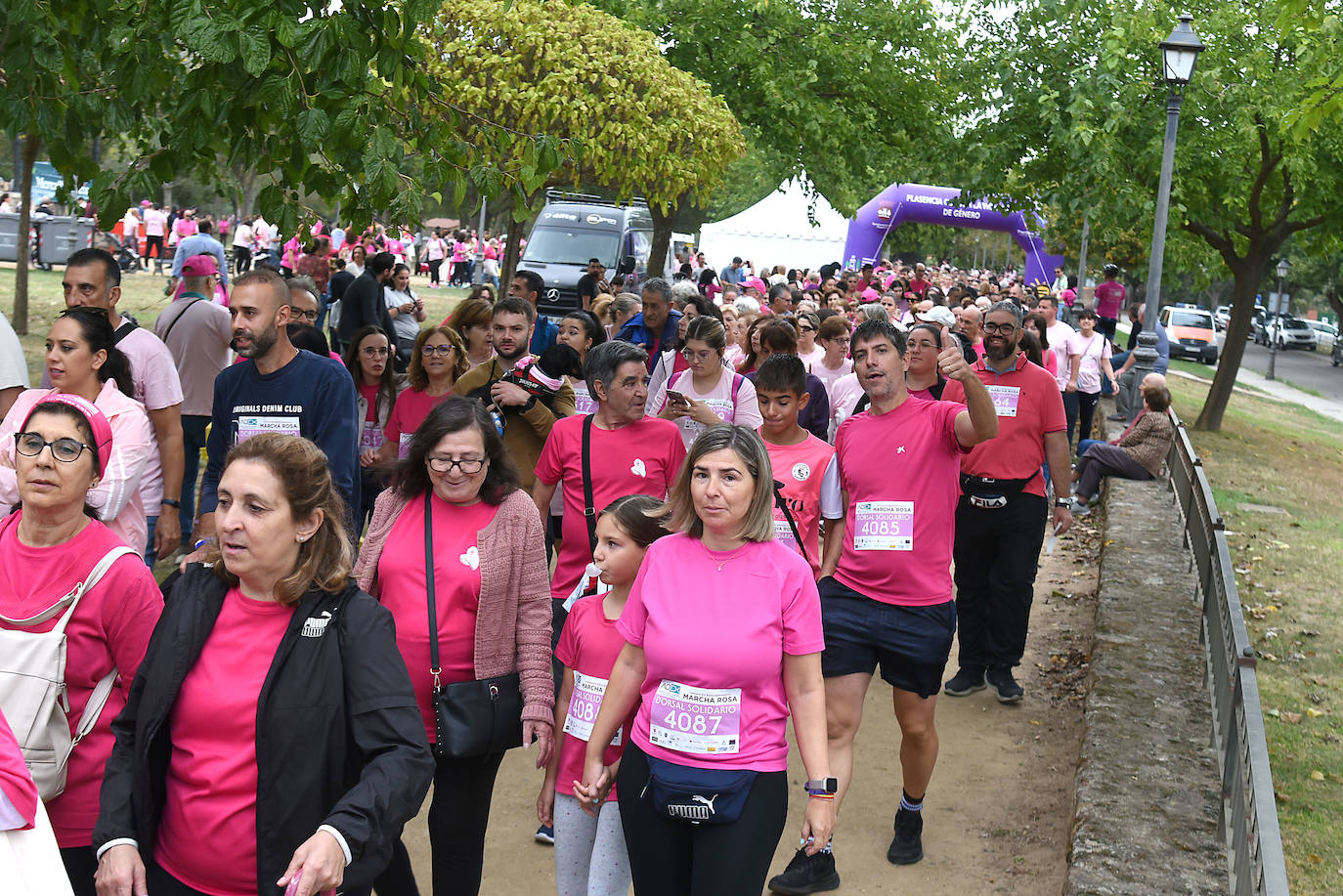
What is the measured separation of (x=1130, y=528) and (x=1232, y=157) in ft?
28.0

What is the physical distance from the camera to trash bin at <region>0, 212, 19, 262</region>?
3013 cm

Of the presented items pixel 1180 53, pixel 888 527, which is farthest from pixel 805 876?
pixel 1180 53

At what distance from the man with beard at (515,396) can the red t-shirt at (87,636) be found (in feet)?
8.92

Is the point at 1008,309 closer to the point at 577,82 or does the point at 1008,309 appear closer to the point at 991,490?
the point at 991,490

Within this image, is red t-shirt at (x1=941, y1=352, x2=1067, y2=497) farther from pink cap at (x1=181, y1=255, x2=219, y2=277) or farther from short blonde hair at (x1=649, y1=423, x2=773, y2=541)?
pink cap at (x1=181, y1=255, x2=219, y2=277)

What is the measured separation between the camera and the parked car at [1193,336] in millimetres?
45188

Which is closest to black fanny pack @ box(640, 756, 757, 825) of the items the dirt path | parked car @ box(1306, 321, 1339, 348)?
the dirt path

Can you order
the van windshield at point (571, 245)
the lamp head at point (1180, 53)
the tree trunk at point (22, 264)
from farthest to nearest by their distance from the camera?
the van windshield at point (571, 245) → the tree trunk at point (22, 264) → the lamp head at point (1180, 53)

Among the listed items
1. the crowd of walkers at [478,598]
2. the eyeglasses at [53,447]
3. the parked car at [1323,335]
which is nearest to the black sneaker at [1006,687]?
the crowd of walkers at [478,598]

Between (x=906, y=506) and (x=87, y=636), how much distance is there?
3045 millimetres

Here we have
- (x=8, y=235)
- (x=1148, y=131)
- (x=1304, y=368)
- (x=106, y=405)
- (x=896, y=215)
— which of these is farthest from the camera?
(x=1304, y=368)

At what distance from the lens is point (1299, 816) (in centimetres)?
620

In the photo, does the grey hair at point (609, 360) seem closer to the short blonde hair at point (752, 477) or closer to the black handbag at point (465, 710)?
the black handbag at point (465, 710)

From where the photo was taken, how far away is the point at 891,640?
17.6 feet
